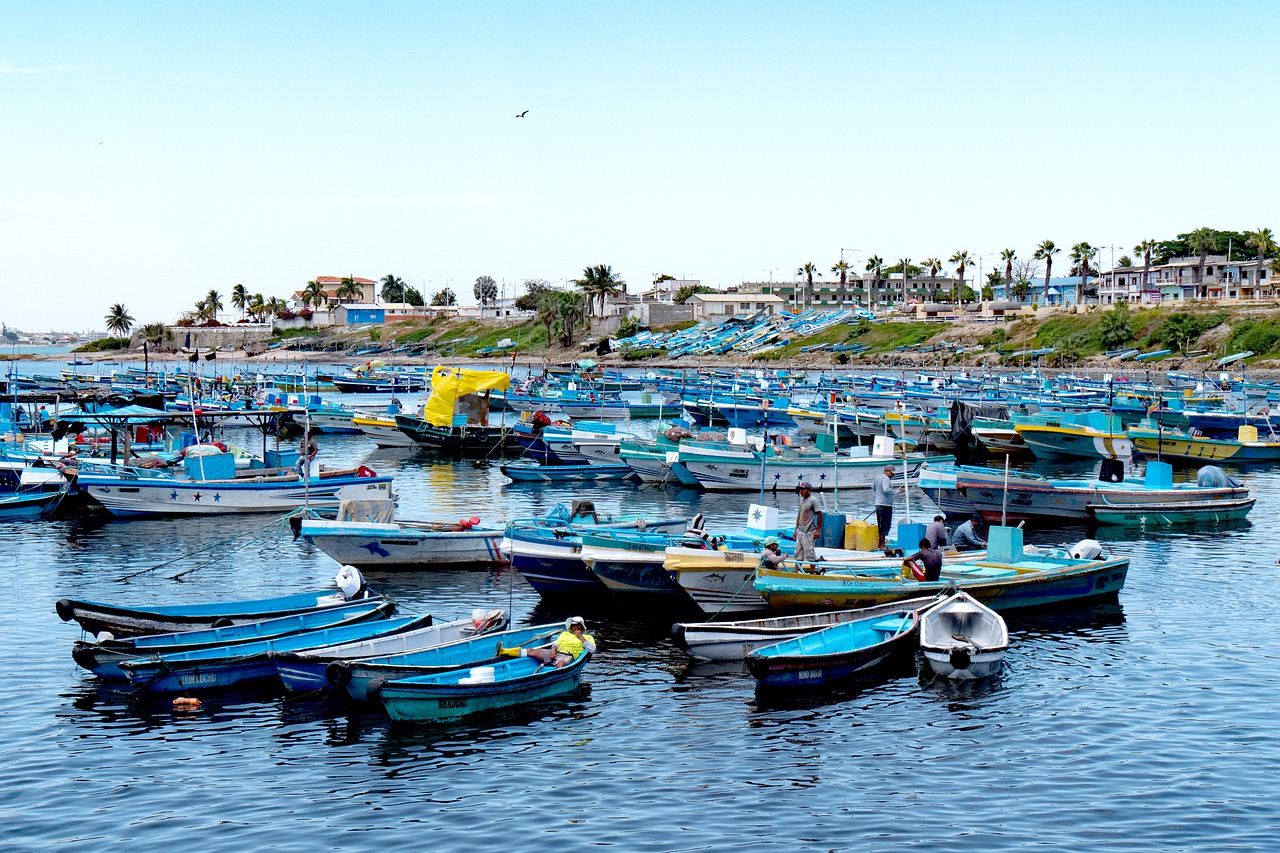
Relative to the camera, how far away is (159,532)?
135 feet

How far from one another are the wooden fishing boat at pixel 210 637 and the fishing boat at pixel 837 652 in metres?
8.07

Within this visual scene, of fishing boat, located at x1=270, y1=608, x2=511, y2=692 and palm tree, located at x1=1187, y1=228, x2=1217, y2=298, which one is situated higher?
palm tree, located at x1=1187, y1=228, x2=1217, y2=298

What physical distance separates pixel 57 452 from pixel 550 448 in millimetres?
21088

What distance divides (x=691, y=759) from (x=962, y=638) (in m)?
7.47

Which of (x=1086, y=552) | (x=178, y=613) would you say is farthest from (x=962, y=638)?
(x=178, y=613)

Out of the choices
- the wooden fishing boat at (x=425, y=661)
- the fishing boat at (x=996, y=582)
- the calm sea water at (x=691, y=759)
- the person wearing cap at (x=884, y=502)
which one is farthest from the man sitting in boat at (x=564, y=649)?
the person wearing cap at (x=884, y=502)

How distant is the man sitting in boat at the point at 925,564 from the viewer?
88.1ft

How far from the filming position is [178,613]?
82.2 ft

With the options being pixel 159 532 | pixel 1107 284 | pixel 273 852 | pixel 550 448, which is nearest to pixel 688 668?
pixel 273 852

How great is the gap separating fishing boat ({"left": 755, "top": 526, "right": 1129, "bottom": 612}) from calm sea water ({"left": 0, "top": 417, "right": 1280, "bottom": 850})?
0.87 metres

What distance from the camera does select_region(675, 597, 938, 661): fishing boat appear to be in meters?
24.4

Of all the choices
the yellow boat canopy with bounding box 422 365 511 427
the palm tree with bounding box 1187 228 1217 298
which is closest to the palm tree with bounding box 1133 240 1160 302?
the palm tree with bounding box 1187 228 1217 298

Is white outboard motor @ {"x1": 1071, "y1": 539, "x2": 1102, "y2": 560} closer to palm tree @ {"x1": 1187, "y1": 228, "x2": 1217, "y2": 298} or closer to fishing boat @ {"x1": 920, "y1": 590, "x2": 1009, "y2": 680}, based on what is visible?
fishing boat @ {"x1": 920, "y1": 590, "x2": 1009, "y2": 680}

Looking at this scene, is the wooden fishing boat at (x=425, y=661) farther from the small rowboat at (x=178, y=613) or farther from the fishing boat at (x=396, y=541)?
the fishing boat at (x=396, y=541)
